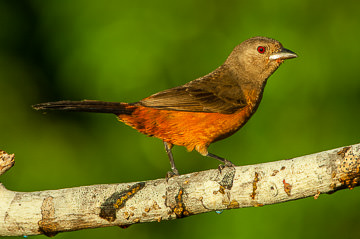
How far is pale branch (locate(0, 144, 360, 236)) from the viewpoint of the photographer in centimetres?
279

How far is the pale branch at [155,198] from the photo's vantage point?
2785mm

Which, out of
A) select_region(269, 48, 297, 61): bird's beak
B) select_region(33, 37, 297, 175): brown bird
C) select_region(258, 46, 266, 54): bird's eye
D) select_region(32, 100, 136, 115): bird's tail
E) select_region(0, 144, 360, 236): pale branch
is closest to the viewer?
select_region(0, 144, 360, 236): pale branch

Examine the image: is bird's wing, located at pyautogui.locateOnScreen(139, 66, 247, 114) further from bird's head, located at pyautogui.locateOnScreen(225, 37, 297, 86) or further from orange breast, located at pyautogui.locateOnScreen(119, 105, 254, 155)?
bird's head, located at pyautogui.locateOnScreen(225, 37, 297, 86)

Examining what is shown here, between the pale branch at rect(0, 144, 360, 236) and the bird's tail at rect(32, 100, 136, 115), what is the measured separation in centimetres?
50

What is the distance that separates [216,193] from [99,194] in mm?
686

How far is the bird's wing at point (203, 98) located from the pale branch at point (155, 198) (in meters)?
0.80

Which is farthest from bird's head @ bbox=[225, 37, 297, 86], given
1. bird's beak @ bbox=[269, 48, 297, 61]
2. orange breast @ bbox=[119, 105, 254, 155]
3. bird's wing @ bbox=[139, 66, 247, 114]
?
orange breast @ bbox=[119, 105, 254, 155]

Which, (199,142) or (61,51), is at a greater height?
(61,51)

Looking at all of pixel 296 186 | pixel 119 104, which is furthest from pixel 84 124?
pixel 296 186

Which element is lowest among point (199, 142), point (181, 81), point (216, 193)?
point (216, 193)

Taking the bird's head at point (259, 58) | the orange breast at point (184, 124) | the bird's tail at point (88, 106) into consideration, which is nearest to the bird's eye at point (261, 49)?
the bird's head at point (259, 58)

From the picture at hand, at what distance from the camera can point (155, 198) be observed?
3090mm

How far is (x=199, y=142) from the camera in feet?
12.9

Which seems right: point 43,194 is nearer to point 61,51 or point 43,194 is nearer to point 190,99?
point 190,99
